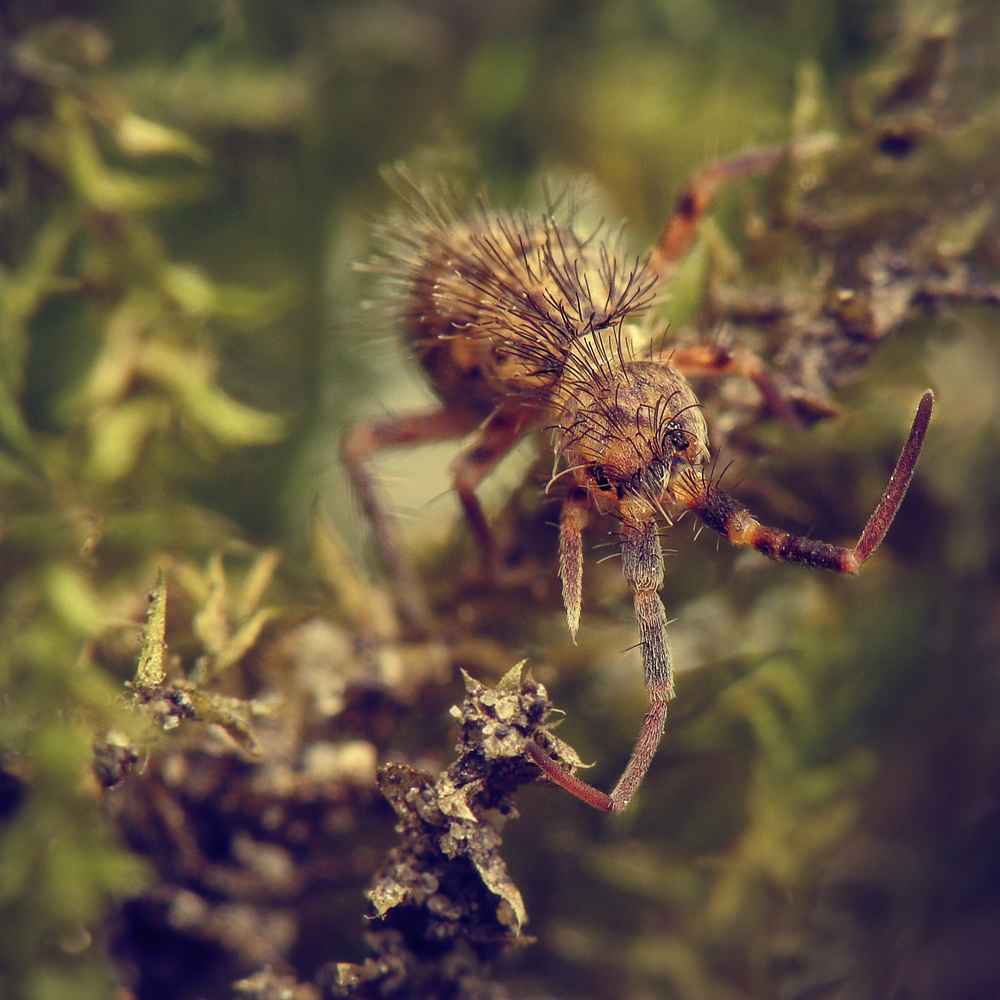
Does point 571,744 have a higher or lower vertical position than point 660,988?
higher

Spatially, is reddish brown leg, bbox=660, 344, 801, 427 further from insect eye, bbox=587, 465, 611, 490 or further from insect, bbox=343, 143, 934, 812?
insect eye, bbox=587, 465, 611, 490

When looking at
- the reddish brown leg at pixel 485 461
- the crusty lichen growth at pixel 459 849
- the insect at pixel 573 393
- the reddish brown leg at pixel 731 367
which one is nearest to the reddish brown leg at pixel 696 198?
the insect at pixel 573 393

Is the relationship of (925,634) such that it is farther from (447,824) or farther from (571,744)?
(447,824)

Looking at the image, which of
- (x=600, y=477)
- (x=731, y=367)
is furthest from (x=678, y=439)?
(x=731, y=367)

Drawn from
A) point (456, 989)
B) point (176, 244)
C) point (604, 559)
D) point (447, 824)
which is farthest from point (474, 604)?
point (176, 244)

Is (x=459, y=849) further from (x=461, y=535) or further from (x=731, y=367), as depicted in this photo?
(x=731, y=367)

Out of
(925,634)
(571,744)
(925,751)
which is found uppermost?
(925,634)
